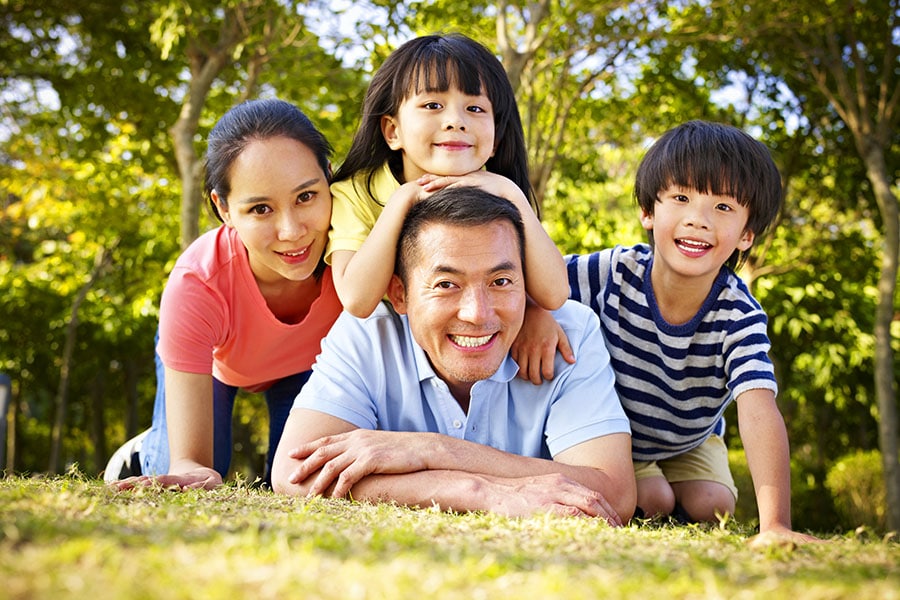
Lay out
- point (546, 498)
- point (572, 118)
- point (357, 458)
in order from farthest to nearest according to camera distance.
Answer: point (572, 118) < point (357, 458) < point (546, 498)

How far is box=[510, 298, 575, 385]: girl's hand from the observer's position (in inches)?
141

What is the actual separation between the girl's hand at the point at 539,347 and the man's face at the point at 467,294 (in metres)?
0.17

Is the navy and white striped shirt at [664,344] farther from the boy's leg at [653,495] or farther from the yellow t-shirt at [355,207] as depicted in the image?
the yellow t-shirt at [355,207]

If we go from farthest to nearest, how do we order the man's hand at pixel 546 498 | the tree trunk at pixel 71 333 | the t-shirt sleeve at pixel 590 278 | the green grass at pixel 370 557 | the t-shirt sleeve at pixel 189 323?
the tree trunk at pixel 71 333 → the t-shirt sleeve at pixel 590 278 → the t-shirt sleeve at pixel 189 323 → the man's hand at pixel 546 498 → the green grass at pixel 370 557

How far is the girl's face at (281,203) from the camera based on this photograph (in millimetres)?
3887

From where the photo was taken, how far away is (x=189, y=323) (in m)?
4.11

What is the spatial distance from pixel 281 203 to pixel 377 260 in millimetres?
663

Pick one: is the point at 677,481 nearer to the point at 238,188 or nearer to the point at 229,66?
the point at 238,188

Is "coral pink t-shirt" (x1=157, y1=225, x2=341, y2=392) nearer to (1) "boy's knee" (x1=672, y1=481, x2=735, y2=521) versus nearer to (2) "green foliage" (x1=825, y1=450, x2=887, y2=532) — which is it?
(1) "boy's knee" (x1=672, y1=481, x2=735, y2=521)

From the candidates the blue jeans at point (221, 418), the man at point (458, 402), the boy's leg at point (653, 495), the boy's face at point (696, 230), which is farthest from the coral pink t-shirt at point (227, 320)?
the boy's leg at point (653, 495)

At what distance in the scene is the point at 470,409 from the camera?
3.60 meters

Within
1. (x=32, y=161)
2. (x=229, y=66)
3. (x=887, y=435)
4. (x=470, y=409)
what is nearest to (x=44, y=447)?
(x=32, y=161)

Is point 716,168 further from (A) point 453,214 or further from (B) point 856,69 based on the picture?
(B) point 856,69

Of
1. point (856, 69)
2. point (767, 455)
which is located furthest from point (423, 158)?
point (856, 69)
